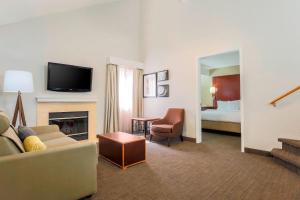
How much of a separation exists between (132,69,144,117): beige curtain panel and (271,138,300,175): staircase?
3544mm

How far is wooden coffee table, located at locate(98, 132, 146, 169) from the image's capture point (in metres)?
2.59

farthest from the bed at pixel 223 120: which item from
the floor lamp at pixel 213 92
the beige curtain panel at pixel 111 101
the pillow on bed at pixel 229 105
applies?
the beige curtain panel at pixel 111 101

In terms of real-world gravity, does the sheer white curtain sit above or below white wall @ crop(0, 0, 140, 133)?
below

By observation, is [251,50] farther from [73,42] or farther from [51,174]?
[73,42]

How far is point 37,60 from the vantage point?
355 cm

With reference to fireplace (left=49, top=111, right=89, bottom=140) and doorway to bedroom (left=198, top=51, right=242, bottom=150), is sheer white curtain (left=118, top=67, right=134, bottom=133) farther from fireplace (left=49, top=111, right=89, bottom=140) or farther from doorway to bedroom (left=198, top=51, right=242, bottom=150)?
doorway to bedroom (left=198, top=51, right=242, bottom=150)

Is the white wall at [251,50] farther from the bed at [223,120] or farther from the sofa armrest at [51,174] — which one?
the sofa armrest at [51,174]

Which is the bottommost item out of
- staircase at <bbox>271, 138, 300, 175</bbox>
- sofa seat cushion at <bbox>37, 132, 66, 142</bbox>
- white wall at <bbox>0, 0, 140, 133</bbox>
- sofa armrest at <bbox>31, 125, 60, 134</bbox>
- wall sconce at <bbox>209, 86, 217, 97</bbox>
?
staircase at <bbox>271, 138, 300, 175</bbox>

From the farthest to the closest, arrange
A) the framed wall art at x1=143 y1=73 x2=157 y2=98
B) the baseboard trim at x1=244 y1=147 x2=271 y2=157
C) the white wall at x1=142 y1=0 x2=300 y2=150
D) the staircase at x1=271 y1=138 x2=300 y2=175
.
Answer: the framed wall art at x1=143 y1=73 x2=157 y2=98, the baseboard trim at x1=244 y1=147 x2=271 y2=157, the white wall at x1=142 y1=0 x2=300 y2=150, the staircase at x1=271 y1=138 x2=300 y2=175

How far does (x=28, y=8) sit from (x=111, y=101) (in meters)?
2.61

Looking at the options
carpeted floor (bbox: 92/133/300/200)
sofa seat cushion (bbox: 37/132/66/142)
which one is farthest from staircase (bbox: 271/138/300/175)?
sofa seat cushion (bbox: 37/132/66/142)

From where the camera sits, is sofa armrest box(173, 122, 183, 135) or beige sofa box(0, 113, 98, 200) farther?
sofa armrest box(173, 122, 183, 135)

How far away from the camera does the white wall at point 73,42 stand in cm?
329

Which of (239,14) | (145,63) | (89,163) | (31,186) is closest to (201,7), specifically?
(239,14)
